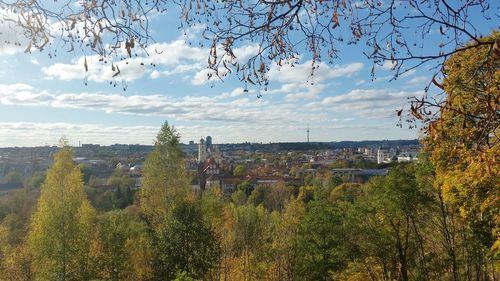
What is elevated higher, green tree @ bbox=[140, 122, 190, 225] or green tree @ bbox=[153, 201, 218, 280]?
green tree @ bbox=[140, 122, 190, 225]

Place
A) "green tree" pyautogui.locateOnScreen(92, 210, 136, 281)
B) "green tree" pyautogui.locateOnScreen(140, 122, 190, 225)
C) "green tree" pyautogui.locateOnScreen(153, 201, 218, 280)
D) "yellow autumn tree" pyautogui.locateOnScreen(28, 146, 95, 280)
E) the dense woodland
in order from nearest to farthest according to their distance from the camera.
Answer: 1. the dense woodland
2. "green tree" pyautogui.locateOnScreen(153, 201, 218, 280)
3. "yellow autumn tree" pyautogui.locateOnScreen(28, 146, 95, 280)
4. "green tree" pyautogui.locateOnScreen(92, 210, 136, 281)
5. "green tree" pyautogui.locateOnScreen(140, 122, 190, 225)

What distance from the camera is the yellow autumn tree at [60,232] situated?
16.3 m

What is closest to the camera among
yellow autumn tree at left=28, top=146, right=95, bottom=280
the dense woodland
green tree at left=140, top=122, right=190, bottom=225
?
the dense woodland

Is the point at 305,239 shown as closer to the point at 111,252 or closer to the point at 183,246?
the point at 183,246

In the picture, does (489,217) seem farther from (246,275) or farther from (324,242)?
(246,275)

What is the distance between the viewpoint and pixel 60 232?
16797 mm

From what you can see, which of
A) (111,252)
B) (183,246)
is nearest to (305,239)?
(183,246)

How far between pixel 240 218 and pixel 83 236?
631 inches

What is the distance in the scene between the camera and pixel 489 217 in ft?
35.3

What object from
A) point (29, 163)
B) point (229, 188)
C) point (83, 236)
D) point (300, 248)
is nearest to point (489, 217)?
point (300, 248)

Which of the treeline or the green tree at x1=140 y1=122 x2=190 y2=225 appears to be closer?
the treeline

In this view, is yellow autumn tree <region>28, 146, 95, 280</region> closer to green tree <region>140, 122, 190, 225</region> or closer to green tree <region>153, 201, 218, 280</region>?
green tree <region>153, 201, 218, 280</region>

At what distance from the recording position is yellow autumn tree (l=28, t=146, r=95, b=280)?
1634 centimetres

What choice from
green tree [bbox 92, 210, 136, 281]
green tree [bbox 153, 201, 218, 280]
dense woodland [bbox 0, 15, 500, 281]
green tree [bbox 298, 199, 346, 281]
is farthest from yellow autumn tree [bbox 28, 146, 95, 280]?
green tree [bbox 298, 199, 346, 281]
